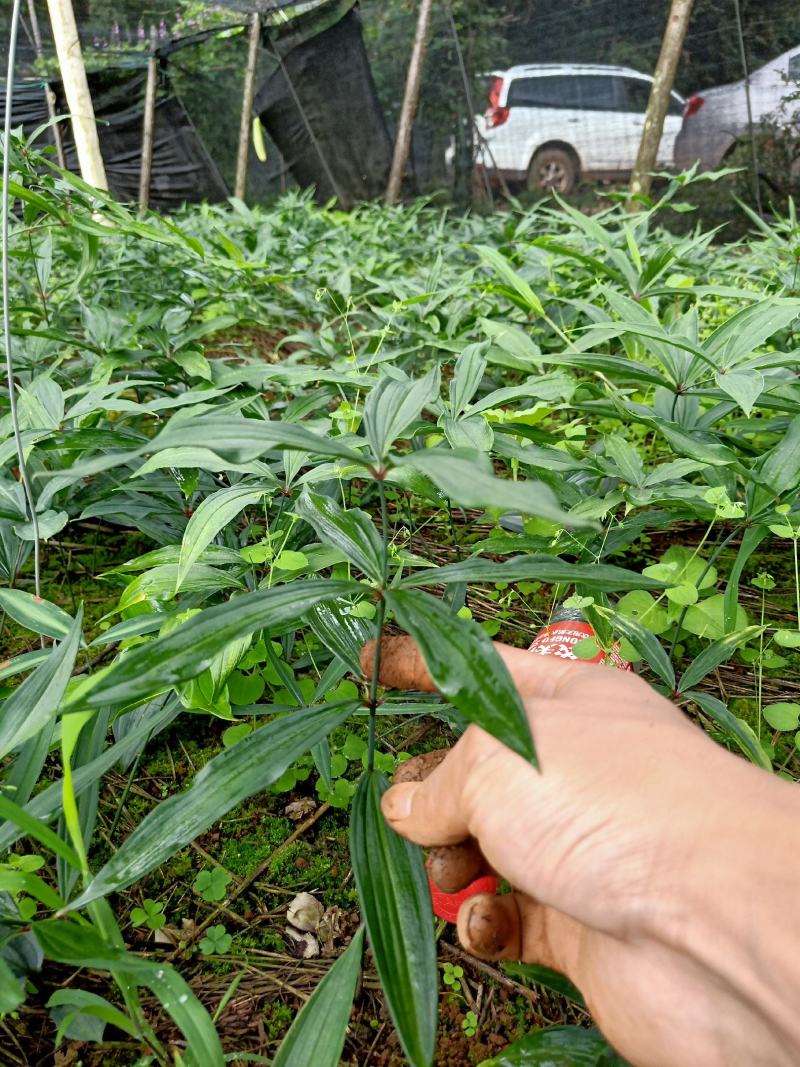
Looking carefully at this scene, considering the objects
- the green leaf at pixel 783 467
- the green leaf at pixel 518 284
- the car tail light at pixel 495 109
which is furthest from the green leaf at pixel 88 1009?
the car tail light at pixel 495 109

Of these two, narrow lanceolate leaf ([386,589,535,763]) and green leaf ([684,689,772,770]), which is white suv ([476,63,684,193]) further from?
narrow lanceolate leaf ([386,589,535,763])

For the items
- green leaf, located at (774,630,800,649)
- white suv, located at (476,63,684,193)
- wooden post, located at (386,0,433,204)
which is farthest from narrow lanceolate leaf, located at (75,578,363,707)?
wooden post, located at (386,0,433,204)

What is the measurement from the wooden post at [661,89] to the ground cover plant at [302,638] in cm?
306

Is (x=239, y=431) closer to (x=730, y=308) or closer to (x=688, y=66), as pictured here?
(x=730, y=308)

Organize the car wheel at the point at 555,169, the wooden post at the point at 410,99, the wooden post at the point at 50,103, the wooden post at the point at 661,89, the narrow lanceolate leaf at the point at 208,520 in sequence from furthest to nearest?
the car wheel at the point at 555,169
the wooden post at the point at 410,99
the wooden post at the point at 661,89
the wooden post at the point at 50,103
the narrow lanceolate leaf at the point at 208,520

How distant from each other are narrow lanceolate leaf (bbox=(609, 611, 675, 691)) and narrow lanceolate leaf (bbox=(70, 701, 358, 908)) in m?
0.43

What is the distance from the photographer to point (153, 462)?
838 mm

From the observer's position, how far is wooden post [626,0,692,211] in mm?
3809

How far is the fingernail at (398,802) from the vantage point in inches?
26.1

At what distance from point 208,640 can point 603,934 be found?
0.40m

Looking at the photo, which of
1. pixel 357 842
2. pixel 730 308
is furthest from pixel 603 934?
pixel 730 308

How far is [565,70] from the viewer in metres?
5.51

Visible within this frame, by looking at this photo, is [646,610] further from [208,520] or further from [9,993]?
[9,993]

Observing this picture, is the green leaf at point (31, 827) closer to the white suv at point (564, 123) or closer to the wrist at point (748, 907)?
the wrist at point (748, 907)
